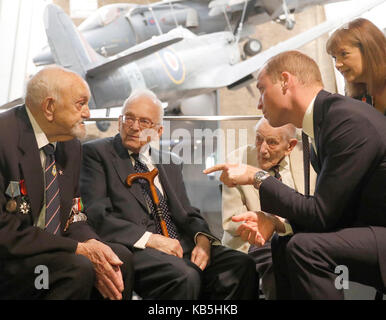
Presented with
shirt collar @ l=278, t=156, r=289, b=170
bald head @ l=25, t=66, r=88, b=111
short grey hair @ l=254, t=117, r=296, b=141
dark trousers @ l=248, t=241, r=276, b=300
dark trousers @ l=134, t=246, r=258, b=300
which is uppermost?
bald head @ l=25, t=66, r=88, b=111

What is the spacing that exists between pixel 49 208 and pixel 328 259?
3.56 ft

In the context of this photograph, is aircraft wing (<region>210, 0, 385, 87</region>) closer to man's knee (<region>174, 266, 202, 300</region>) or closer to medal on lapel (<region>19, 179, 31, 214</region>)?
man's knee (<region>174, 266, 202, 300</region>)

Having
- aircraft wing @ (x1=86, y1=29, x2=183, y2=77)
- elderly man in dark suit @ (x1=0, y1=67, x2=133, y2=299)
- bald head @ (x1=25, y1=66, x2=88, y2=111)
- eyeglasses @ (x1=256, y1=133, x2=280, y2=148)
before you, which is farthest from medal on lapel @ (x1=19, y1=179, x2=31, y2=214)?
aircraft wing @ (x1=86, y1=29, x2=183, y2=77)

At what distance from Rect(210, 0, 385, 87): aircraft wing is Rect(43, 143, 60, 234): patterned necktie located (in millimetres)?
4044

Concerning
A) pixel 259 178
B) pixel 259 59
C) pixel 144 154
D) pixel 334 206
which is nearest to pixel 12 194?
pixel 144 154

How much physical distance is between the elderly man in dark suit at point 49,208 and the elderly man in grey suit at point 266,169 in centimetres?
68

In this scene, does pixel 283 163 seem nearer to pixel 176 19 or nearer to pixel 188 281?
pixel 188 281

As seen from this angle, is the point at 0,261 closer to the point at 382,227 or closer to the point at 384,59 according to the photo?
the point at 382,227

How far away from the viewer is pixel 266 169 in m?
2.31

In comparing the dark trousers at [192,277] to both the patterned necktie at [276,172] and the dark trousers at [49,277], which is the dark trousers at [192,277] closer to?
the dark trousers at [49,277]

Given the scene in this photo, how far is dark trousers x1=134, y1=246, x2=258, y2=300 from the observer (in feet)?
5.86

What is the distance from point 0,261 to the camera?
1.52m
